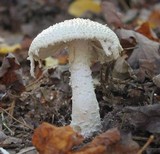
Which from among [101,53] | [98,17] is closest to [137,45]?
[101,53]

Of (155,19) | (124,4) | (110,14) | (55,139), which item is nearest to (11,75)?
(55,139)

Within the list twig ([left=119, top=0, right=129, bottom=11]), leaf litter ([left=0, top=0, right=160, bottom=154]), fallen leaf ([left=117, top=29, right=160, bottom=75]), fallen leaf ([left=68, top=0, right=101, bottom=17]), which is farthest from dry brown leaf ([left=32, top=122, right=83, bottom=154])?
twig ([left=119, top=0, right=129, bottom=11])

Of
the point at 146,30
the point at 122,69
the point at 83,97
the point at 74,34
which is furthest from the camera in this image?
the point at 146,30

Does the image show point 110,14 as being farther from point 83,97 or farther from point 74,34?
point 74,34

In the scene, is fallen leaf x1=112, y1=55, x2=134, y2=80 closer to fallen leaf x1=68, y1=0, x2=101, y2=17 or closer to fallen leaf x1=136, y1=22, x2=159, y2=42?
fallen leaf x1=136, y1=22, x2=159, y2=42

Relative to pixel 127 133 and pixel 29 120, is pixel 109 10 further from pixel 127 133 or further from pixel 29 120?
pixel 127 133
